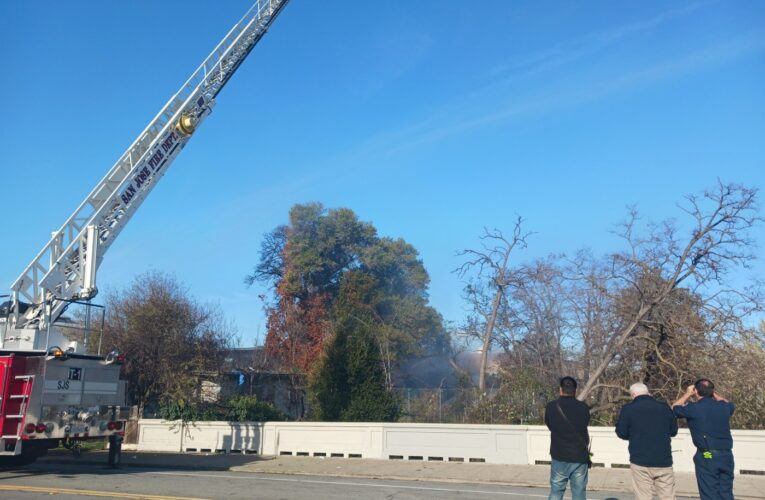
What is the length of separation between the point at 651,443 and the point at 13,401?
420 inches

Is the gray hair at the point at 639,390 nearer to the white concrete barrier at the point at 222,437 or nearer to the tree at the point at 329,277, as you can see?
the white concrete barrier at the point at 222,437

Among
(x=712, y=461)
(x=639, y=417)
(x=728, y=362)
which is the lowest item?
(x=712, y=461)

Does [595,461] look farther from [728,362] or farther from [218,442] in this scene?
[218,442]

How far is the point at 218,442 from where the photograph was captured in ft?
61.7

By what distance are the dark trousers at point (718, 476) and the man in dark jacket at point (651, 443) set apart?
38 centimetres

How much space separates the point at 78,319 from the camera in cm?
1537

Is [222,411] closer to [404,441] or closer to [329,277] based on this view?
[404,441]

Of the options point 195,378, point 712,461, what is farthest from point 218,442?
point 712,461

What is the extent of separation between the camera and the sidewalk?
41.8 ft

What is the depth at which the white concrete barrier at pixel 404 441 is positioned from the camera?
14.5 m

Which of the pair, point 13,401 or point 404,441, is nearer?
point 13,401

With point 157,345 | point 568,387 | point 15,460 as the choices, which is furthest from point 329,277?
point 568,387

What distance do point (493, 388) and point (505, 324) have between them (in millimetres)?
2143

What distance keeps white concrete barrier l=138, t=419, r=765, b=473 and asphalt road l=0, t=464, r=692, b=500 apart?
11.7ft
